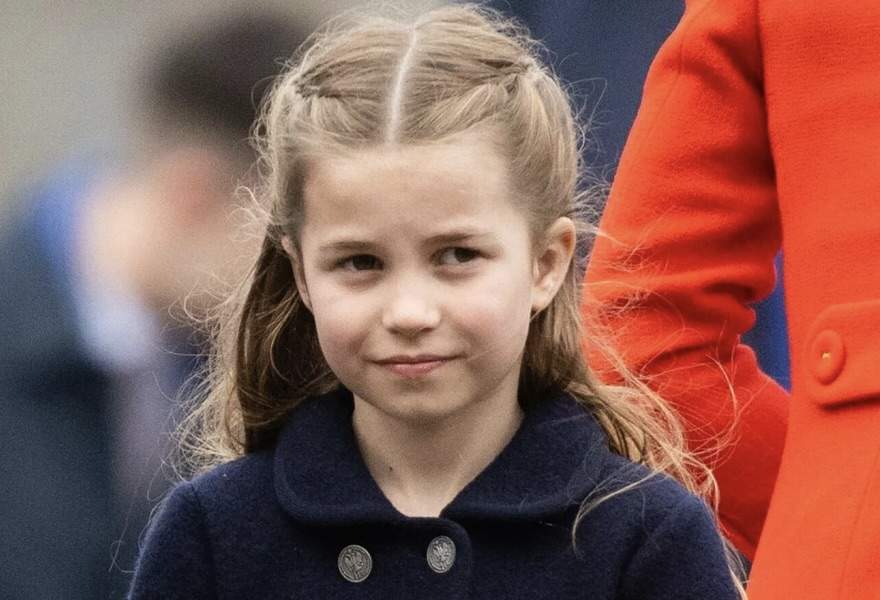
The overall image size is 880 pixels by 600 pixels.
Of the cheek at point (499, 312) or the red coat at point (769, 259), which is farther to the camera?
the red coat at point (769, 259)

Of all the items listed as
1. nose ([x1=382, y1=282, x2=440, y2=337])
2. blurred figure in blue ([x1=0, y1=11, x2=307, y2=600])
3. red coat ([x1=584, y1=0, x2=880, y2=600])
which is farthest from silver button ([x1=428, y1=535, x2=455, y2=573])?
blurred figure in blue ([x1=0, y1=11, x2=307, y2=600])

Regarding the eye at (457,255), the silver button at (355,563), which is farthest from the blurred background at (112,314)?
the eye at (457,255)

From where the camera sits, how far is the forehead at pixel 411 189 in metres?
2.56

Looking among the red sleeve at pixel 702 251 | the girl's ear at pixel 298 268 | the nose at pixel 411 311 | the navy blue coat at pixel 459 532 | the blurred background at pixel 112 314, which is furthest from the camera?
the blurred background at pixel 112 314

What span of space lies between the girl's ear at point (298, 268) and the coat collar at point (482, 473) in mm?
144

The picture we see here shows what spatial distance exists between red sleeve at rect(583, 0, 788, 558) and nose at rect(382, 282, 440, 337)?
511 millimetres

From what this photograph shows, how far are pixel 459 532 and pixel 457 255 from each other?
0.31m

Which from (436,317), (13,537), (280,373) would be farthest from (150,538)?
(13,537)

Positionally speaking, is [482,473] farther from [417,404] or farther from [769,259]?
[769,259]

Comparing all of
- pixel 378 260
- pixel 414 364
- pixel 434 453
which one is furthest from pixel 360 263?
pixel 434 453

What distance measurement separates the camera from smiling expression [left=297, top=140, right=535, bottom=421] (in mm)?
2555

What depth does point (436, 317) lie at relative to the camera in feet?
8.33

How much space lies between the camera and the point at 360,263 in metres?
2.60

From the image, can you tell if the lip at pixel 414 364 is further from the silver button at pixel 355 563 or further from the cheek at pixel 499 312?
the silver button at pixel 355 563
